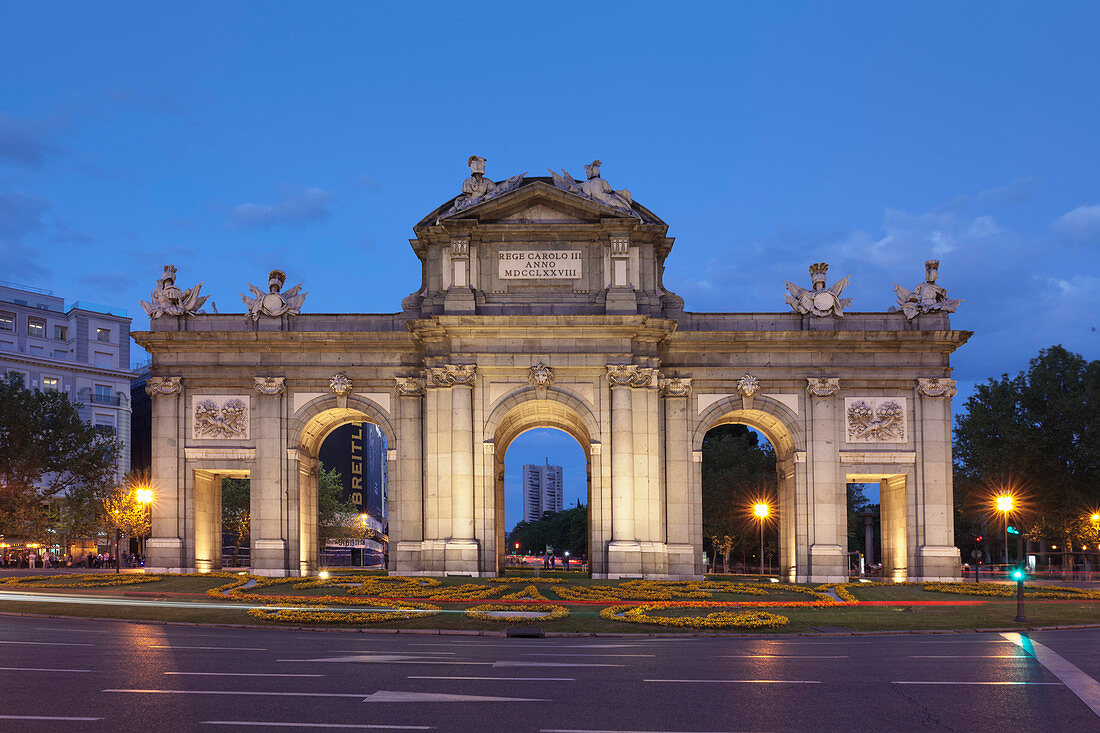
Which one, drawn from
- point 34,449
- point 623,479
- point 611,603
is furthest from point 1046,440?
point 34,449

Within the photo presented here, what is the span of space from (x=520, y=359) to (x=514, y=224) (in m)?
7.52

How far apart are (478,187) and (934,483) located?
31.0 metres

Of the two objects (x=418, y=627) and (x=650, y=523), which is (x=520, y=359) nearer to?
(x=650, y=523)

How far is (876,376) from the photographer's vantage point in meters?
58.9

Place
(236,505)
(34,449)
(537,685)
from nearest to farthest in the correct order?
(537,685), (34,449), (236,505)

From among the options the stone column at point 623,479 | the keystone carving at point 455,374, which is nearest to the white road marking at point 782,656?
the stone column at point 623,479

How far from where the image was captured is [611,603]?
4325cm

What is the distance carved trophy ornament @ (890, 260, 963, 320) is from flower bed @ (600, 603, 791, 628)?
2718 centimetres

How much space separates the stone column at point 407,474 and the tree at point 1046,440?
161ft

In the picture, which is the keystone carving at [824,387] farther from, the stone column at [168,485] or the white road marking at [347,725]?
the white road marking at [347,725]

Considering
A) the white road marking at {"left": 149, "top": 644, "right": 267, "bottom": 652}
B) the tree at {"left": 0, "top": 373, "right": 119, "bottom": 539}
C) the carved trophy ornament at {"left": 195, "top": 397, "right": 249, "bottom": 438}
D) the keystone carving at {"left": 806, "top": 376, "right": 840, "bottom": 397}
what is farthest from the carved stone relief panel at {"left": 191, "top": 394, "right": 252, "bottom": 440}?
the white road marking at {"left": 149, "top": 644, "right": 267, "bottom": 652}

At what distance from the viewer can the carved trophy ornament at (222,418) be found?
2335 inches

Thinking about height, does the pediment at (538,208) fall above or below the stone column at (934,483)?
above

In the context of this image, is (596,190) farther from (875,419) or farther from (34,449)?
(34,449)
